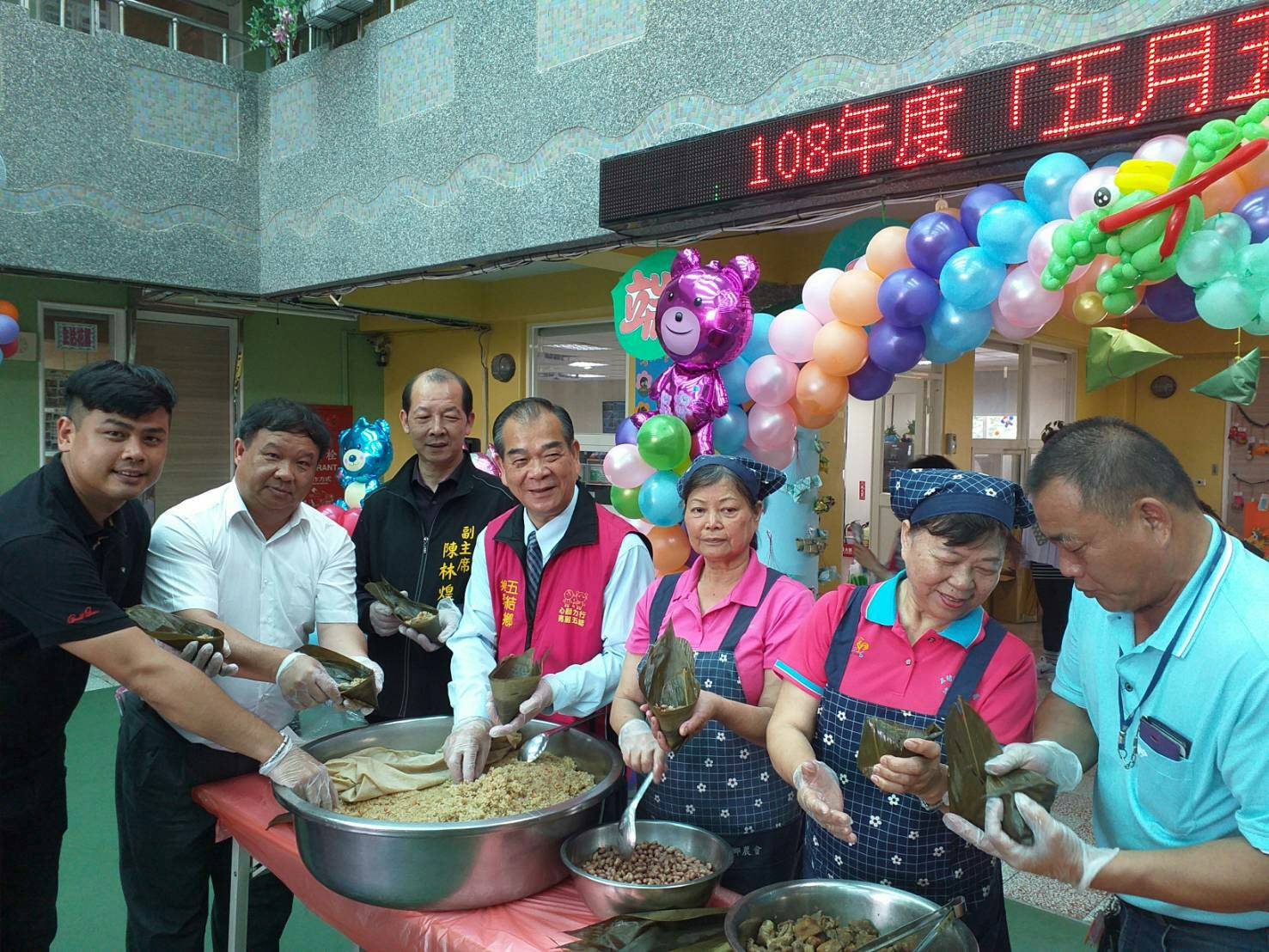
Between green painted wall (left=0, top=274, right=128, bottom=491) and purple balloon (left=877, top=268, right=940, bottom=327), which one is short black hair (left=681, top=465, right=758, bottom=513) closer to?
purple balloon (left=877, top=268, right=940, bottom=327)

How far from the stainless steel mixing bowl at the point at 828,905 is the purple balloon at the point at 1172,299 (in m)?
1.54

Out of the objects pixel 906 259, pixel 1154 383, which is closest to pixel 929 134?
pixel 906 259

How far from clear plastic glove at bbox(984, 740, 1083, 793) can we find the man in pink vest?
0.91 m

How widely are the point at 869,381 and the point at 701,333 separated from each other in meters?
0.56

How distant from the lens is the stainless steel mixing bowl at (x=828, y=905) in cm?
126

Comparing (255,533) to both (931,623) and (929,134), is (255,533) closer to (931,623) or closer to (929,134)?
(931,623)

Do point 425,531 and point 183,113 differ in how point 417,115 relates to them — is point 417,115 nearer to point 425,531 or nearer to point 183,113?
point 183,113

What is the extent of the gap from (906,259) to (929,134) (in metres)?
0.40

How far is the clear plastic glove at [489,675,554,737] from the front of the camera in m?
1.73

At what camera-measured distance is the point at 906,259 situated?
252cm

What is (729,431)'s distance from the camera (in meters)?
3.01

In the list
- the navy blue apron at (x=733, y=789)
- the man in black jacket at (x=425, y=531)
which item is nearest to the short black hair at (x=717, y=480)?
the navy blue apron at (x=733, y=789)

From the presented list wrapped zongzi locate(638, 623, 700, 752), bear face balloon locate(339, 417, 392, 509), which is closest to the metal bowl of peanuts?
wrapped zongzi locate(638, 623, 700, 752)

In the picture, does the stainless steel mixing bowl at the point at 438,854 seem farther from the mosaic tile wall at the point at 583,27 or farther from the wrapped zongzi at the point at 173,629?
the mosaic tile wall at the point at 583,27
